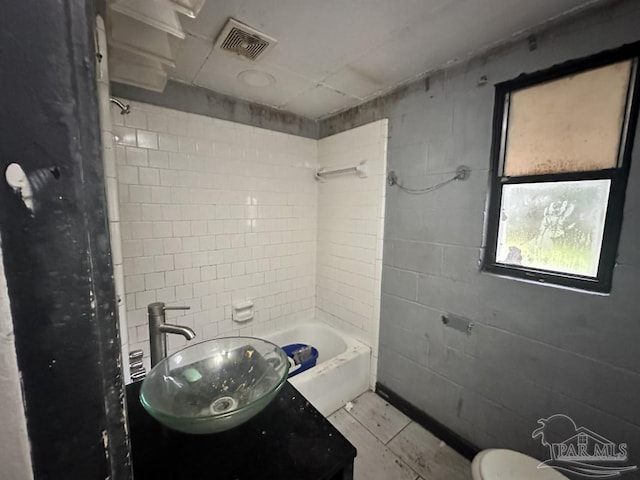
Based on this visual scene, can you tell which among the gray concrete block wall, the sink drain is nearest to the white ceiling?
the gray concrete block wall

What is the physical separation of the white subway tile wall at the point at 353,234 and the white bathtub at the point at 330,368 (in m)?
0.10

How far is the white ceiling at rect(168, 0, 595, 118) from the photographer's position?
1.16 metres

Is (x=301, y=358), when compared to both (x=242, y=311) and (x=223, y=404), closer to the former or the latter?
(x=242, y=311)

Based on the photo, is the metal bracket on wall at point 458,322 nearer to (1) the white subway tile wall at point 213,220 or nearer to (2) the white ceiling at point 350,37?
(1) the white subway tile wall at point 213,220

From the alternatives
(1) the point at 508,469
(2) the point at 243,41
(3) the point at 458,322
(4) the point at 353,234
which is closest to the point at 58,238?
(2) the point at 243,41

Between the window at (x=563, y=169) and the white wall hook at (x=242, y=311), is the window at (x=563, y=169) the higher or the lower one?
the higher one

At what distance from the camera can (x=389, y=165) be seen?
1.98 meters

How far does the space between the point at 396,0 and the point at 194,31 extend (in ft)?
3.33

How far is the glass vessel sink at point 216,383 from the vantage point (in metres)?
0.74

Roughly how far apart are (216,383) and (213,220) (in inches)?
54.6

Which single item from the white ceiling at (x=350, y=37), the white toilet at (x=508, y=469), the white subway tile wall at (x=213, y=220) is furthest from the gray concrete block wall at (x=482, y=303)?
the white subway tile wall at (x=213, y=220)

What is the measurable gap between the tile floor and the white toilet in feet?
1.64

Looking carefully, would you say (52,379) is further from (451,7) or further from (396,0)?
(451,7)

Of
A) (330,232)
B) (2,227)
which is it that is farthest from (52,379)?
(330,232)
